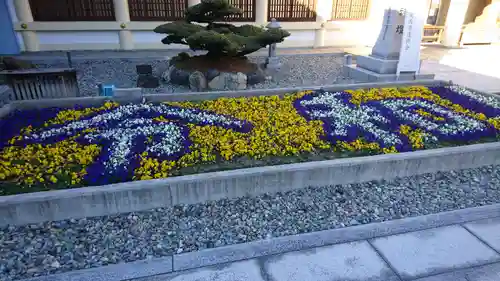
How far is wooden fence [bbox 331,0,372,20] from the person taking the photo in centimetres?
1524

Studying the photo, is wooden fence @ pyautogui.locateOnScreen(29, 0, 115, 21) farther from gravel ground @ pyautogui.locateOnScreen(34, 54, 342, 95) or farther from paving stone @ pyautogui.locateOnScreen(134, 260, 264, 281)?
paving stone @ pyautogui.locateOnScreen(134, 260, 264, 281)

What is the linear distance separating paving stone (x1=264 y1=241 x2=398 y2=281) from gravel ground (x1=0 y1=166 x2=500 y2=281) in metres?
0.38

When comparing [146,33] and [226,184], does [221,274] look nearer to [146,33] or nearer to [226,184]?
[226,184]

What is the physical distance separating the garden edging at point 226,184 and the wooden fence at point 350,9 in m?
11.9

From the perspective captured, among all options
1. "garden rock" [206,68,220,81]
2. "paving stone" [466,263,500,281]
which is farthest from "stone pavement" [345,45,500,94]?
"paving stone" [466,263,500,281]

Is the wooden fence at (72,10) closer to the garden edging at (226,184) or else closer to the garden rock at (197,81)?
the garden rock at (197,81)

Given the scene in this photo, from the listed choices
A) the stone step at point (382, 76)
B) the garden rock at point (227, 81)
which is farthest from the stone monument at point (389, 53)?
the garden rock at point (227, 81)

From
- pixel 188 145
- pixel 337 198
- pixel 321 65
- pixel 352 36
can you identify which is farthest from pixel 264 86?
pixel 352 36

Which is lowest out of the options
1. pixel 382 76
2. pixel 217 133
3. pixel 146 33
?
pixel 217 133

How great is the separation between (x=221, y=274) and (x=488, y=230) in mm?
3041

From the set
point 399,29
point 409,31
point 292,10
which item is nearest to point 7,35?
point 292,10

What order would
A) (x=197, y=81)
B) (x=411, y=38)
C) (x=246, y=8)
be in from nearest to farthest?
1. (x=197, y=81)
2. (x=411, y=38)
3. (x=246, y=8)

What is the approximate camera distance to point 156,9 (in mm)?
13188

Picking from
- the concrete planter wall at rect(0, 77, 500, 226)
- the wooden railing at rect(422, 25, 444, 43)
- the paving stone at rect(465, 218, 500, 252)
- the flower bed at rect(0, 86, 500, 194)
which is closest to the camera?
the paving stone at rect(465, 218, 500, 252)
